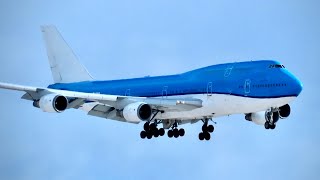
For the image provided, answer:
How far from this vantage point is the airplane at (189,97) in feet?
313

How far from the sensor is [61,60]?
11512 cm

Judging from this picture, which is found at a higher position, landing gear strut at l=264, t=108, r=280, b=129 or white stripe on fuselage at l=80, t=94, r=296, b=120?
white stripe on fuselage at l=80, t=94, r=296, b=120

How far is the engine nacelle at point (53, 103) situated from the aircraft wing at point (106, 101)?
2.19ft

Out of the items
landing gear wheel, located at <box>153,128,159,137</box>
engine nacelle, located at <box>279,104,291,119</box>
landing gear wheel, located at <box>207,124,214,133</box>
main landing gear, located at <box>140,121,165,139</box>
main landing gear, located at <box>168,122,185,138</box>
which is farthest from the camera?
main landing gear, located at <box>168,122,185,138</box>

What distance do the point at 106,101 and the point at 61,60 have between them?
15.7 metres

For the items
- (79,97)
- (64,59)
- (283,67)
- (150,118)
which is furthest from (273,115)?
(64,59)

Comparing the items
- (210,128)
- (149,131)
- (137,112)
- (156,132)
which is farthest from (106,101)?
(210,128)

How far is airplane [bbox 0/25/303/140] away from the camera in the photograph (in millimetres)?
95500

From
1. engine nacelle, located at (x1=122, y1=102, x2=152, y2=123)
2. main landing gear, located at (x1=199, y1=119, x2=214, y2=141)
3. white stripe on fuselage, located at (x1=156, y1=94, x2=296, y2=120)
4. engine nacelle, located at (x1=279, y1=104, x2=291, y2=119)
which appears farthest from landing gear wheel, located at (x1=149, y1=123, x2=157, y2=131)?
engine nacelle, located at (x1=279, y1=104, x2=291, y2=119)

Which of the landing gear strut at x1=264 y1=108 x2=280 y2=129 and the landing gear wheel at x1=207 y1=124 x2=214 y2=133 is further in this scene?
the landing gear wheel at x1=207 y1=124 x2=214 y2=133

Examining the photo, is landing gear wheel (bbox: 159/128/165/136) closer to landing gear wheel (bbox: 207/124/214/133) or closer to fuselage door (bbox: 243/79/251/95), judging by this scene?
landing gear wheel (bbox: 207/124/214/133)

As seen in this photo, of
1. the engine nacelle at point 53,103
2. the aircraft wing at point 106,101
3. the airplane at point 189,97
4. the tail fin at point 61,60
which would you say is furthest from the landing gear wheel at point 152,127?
the tail fin at point 61,60

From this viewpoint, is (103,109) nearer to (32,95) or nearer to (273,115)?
(32,95)

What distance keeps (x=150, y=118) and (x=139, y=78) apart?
721cm
